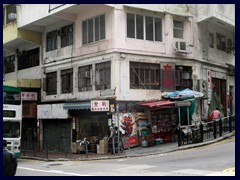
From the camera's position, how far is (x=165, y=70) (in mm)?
22891

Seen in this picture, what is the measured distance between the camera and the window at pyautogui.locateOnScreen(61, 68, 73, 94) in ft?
80.3

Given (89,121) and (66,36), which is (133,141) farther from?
(66,36)

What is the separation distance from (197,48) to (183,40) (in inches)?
47.4

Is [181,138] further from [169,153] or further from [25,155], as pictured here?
[25,155]

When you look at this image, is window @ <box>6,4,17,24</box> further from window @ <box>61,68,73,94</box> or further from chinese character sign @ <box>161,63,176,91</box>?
chinese character sign @ <box>161,63,176,91</box>

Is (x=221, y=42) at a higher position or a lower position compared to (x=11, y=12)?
lower

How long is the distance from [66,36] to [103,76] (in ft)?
15.8

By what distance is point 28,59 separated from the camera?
2895 cm

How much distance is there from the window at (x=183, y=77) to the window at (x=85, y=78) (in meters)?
5.48

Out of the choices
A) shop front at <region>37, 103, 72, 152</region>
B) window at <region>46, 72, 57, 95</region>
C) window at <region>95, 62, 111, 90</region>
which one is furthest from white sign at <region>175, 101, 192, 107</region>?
window at <region>46, 72, 57, 95</region>

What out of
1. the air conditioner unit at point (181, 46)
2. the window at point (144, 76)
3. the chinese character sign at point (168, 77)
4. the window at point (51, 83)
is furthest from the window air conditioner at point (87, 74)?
the air conditioner unit at point (181, 46)

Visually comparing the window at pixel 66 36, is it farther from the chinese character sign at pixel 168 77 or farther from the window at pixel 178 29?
the window at pixel 178 29

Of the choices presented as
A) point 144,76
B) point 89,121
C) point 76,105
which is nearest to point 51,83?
point 89,121
